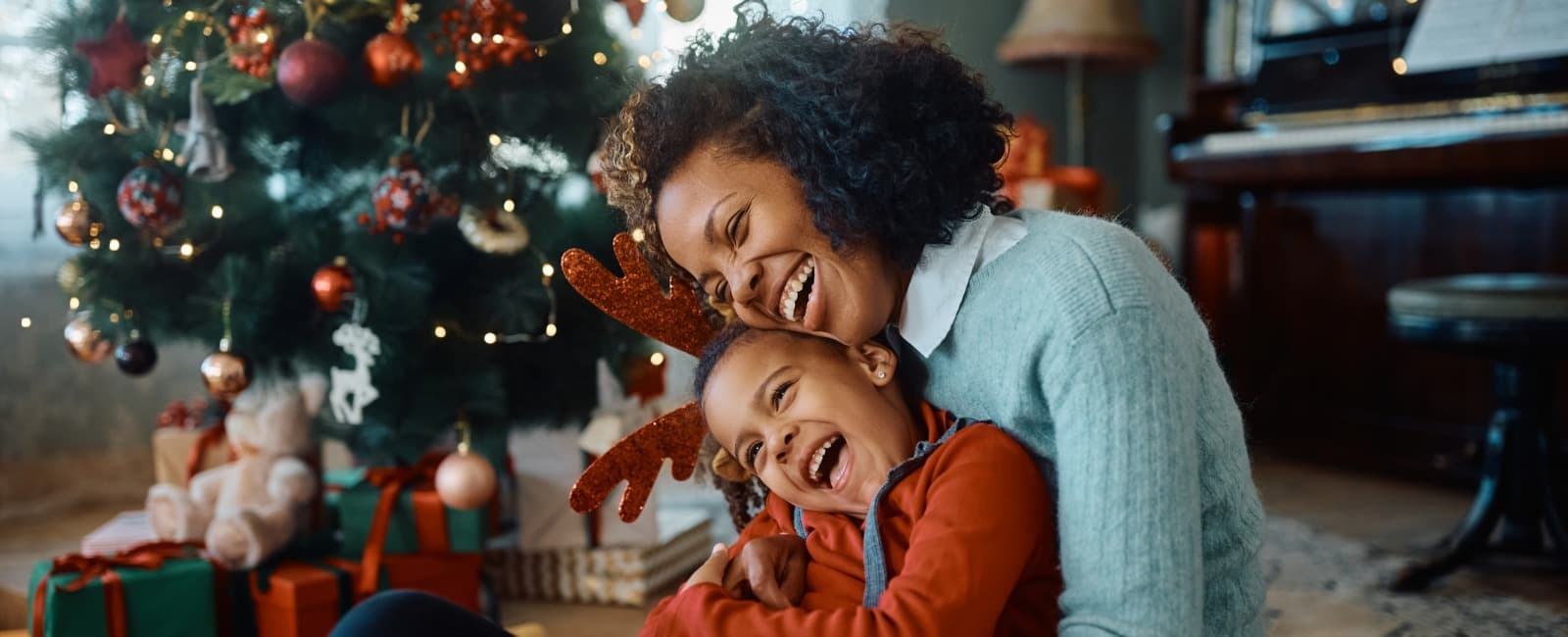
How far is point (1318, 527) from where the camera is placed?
2.31 meters

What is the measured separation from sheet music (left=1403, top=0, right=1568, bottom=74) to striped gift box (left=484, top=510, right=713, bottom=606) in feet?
6.32

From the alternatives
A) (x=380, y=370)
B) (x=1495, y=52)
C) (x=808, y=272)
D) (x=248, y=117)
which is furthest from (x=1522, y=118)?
(x=248, y=117)

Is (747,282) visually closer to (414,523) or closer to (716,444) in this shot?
(716,444)

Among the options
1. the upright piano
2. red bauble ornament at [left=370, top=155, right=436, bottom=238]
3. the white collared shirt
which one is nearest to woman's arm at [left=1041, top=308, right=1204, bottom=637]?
the white collared shirt

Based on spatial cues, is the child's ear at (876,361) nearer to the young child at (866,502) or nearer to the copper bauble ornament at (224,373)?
the young child at (866,502)

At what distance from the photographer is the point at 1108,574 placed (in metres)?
0.70

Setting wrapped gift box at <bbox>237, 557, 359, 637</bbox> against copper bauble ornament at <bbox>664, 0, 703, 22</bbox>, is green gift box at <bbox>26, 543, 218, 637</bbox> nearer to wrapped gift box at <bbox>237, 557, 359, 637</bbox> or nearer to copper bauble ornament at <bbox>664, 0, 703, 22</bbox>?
wrapped gift box at <bbox>237, 557, 359, 637</bbox>

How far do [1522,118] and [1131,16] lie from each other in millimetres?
1463

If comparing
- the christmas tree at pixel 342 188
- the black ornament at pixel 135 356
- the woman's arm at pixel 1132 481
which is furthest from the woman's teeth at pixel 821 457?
the black ornament at pixel 135 356

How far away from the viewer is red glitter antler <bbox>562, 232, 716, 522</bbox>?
98 centimetres

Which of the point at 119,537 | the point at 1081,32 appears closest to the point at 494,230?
the point at 119,537

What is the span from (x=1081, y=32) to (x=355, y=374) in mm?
2468

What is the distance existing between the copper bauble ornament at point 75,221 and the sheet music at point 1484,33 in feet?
8.47

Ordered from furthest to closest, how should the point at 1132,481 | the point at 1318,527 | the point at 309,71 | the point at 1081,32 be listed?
1. the point at 1081,32
2. the point at 1318,527
3. the point at 309,71
4. the point at 1132,481
